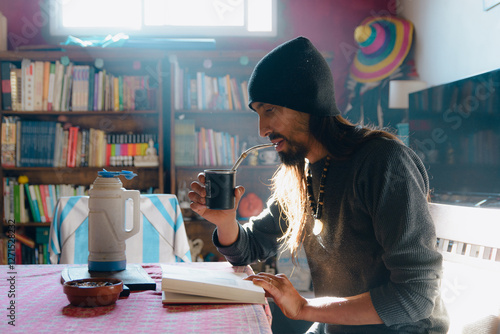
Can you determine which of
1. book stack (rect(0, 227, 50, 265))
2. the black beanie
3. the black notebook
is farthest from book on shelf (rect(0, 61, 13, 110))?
the black beanie

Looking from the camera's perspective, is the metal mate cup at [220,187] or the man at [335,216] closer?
the man at [335,216]

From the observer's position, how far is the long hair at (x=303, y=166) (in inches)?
44.8

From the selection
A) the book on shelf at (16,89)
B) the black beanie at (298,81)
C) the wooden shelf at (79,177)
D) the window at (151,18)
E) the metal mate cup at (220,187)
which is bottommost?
the wooden shelf at (79,177)

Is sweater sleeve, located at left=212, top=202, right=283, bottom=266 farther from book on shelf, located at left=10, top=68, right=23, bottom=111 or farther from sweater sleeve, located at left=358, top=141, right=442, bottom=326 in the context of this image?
book on shelf, located at left=10, top=68, right=23, bottom=111

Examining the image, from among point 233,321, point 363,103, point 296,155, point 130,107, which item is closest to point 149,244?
point 296,155

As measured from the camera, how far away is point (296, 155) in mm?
1257

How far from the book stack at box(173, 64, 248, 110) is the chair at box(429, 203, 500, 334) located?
7.36 feet

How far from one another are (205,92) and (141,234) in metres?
1.69

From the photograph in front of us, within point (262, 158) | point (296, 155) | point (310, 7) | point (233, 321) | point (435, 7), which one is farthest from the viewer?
point (310, 7)

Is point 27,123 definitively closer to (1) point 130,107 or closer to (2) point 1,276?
(1) point 130,107

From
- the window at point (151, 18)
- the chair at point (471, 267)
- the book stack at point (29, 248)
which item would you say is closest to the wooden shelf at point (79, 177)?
the book stack at point (29, 248)

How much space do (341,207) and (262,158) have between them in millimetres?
2304

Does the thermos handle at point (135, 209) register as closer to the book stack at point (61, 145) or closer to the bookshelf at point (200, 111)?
the bookshelf at point (200, 111)

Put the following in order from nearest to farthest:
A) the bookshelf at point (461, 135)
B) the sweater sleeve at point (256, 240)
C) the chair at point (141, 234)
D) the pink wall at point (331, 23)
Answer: the sweater sleeve at point (256, 240) < the chair at point (141, 234) < the bookshelf at point (461, 135) < the pink wall at point (331, 23)
